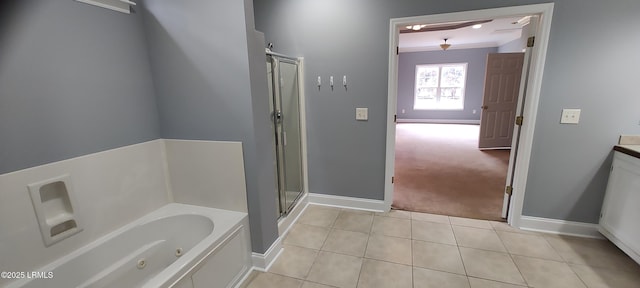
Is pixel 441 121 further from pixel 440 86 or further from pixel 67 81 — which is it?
pixel 67 81

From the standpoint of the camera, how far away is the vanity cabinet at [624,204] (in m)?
1.83

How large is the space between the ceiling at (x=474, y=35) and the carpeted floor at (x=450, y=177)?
2296 millimetres

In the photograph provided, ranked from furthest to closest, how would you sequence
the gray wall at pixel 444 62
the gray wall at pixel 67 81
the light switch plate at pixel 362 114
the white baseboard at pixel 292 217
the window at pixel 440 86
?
the window at pixel 440 86, the gray wall at pixel 444 62, the light switch plate at pixel 362 114, the white baseboard at pixel 292 217, the gray wall at pixel 67 81

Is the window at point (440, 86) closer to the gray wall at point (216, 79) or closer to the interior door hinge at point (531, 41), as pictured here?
the interior door hinge at point (531, 41)

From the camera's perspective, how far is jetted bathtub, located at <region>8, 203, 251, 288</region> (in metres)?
1.42

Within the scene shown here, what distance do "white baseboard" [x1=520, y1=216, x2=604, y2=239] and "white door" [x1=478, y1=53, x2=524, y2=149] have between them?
10.5 feet

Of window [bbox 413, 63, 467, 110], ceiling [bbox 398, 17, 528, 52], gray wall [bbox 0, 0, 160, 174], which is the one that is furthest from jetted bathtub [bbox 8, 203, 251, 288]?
window [bbox 413, 63, 467, 110]

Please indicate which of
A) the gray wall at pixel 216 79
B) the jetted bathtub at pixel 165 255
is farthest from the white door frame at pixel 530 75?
the jetted bathtub at pixel 165 255

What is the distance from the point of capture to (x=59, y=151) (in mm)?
1461

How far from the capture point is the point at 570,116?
2109 millimetres

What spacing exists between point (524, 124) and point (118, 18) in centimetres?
324

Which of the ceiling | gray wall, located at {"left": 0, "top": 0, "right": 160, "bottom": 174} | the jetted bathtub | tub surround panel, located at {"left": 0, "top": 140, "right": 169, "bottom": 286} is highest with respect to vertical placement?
the ceiling

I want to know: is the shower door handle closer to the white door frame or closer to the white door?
the white door frame

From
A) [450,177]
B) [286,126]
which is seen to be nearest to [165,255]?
[286,126]
